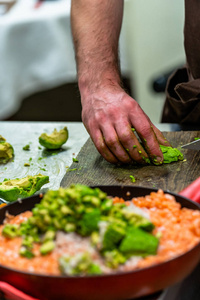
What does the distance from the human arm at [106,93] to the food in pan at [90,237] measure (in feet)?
1.85

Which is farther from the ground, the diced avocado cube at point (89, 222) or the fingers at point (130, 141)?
the diced avocado cube at point (89, 222)

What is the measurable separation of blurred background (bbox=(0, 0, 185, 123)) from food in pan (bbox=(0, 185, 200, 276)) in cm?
247

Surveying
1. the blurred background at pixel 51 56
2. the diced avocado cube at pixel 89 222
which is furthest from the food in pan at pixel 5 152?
the blurred background at pixel 51 56

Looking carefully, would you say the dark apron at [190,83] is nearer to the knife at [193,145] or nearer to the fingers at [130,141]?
the knife at [193,145]

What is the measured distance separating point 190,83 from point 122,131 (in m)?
0.42

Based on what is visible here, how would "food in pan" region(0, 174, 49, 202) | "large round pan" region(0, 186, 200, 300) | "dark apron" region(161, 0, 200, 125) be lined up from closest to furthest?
"large round pan" region(0, 186, 200, 300) < "food in pan" region(0, 174, 49, 202) < "dark apron" region(161, 0, 200, 125)

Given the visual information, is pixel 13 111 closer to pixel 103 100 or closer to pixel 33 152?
pixel 33 152

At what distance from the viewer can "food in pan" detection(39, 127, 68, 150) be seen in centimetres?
179

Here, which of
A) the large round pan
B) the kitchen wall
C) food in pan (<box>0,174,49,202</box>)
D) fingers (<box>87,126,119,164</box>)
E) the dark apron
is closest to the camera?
the large round pan

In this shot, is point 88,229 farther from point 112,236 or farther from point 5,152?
point 5,152

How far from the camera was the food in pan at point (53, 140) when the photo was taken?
5.86ft

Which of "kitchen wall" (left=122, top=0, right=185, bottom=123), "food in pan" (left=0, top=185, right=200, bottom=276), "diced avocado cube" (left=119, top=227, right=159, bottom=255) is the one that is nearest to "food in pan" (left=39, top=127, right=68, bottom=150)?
"food in pan" (left=0, top=185, right=200, bottom=276)

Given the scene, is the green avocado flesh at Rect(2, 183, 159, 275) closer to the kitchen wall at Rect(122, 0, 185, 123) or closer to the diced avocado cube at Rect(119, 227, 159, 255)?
the diced avocado cube at Rect(119, 227, 159, 255)

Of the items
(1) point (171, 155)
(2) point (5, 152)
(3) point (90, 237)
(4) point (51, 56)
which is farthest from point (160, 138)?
(4) point (51, 56)
